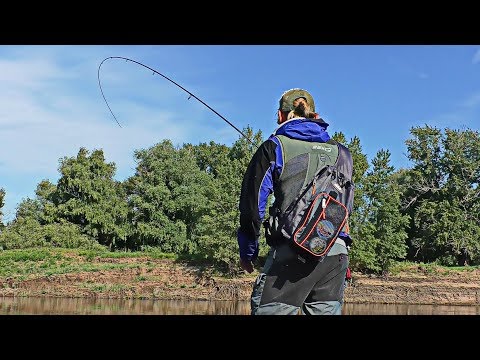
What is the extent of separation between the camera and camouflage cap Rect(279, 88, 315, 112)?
273 cm

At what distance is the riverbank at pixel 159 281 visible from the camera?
83.0 ft

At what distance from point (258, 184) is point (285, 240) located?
0.27m

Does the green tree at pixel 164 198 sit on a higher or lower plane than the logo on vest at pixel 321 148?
higher

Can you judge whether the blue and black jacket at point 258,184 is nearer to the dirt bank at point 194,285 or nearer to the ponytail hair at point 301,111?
the ponytail hair at point 301,111

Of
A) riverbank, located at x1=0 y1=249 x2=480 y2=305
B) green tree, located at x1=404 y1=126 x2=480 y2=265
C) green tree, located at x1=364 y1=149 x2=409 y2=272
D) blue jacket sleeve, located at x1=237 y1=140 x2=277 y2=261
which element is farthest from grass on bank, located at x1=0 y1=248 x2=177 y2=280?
blue jacket sleeve, located at x1=237 y1=140 x2=277 y2=261

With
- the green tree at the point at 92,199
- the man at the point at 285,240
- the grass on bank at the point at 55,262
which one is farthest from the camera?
the green tree at the point at 92,199

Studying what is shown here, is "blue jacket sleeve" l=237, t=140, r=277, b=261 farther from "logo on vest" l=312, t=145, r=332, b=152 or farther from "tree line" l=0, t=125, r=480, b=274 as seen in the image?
"tree line" l=0, t=125, r=480, b=274

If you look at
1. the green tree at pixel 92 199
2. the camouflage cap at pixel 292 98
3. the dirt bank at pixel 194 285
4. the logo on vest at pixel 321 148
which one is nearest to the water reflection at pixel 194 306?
the dirt bank at pixel 194 285

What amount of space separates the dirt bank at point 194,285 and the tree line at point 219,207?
36.0 inches

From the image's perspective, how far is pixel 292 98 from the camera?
2.73 meters

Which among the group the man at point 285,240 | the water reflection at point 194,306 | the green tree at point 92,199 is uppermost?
the green tree at point 92,199

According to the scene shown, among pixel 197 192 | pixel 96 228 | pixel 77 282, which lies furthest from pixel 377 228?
pixel 96 228

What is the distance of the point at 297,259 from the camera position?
2344 millimetres
